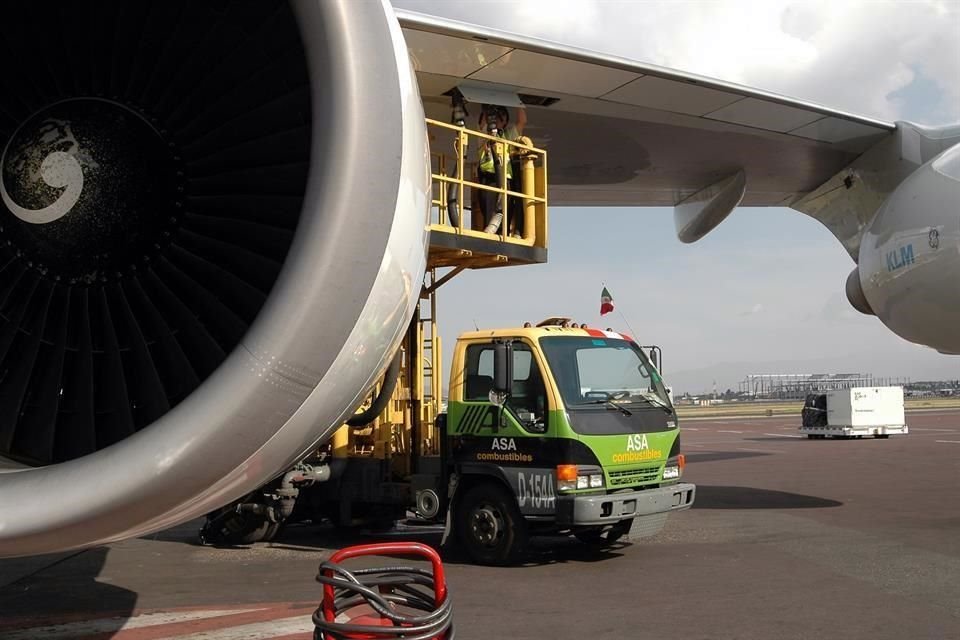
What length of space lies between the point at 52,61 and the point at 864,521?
9464 millimetres

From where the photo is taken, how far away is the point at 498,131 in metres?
6.75

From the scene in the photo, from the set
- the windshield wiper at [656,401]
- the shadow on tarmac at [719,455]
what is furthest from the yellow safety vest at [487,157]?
the shadow on tarmac at [719,455]

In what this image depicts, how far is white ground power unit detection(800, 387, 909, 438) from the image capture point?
2734 centimetres

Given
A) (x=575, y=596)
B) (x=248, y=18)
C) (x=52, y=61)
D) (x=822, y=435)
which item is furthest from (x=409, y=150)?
(x=822, y=435)

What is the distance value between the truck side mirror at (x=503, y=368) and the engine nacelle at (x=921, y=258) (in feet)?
9.62

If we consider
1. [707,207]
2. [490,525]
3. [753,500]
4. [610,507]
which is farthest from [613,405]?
[753,500]

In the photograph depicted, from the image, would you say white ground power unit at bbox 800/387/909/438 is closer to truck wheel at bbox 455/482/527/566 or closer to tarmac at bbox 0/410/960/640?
tarmac at bbox 0/410/960/640

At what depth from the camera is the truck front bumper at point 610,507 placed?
305 inches

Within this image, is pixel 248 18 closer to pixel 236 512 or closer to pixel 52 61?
pixel 52 61

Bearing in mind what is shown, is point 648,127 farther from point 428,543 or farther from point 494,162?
point 428,543

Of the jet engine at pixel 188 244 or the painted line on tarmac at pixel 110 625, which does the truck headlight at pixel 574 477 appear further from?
the jet engine at pixel 188 244

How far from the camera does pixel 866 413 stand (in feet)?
90.0

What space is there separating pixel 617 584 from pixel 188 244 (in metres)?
4.86

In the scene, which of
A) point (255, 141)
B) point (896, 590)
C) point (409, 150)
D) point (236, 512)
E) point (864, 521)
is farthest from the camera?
point (864, 521)
